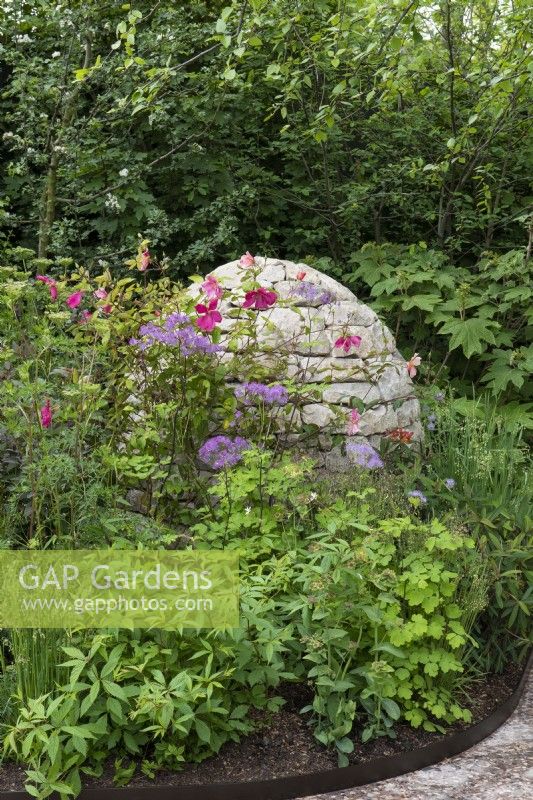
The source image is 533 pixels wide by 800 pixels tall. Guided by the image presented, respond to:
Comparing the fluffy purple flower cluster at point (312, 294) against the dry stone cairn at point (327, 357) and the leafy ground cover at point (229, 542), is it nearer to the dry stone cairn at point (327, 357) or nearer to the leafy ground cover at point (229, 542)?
the dry stone cairn at point (327, 357)

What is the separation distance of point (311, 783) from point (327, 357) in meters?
2.11

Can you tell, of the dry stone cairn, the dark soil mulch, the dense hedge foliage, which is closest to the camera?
the dark soil mulch

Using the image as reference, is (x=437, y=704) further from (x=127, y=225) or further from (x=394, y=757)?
(x=127, y=225)

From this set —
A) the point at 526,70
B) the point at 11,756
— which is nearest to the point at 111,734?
the point at 11,756

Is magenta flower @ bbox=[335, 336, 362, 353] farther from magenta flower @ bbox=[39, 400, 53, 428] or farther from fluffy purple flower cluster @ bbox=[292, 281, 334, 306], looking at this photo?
magenta flower @ bbox=[39, 400, 53, 428]

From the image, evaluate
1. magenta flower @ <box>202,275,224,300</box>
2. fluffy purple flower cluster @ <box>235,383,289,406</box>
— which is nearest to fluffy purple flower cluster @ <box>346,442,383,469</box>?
fluffy purple flower cluster @ <box>235,383,289,406</box>

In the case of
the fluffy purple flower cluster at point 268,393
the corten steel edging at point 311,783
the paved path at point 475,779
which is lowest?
the paved path at point 475,779

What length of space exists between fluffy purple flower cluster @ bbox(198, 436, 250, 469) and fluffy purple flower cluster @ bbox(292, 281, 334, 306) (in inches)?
28.8

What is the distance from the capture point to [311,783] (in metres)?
2.83

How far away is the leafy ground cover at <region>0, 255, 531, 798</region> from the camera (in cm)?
278

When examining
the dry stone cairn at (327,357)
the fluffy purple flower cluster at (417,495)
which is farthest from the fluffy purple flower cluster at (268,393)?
the fluffy purple flower cluster at (417,495)

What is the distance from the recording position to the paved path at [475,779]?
2840 millimetres

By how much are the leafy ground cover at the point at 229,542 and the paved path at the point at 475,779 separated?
14 centimetres

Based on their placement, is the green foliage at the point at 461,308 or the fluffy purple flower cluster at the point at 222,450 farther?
the green foliage at the point at 461,308
